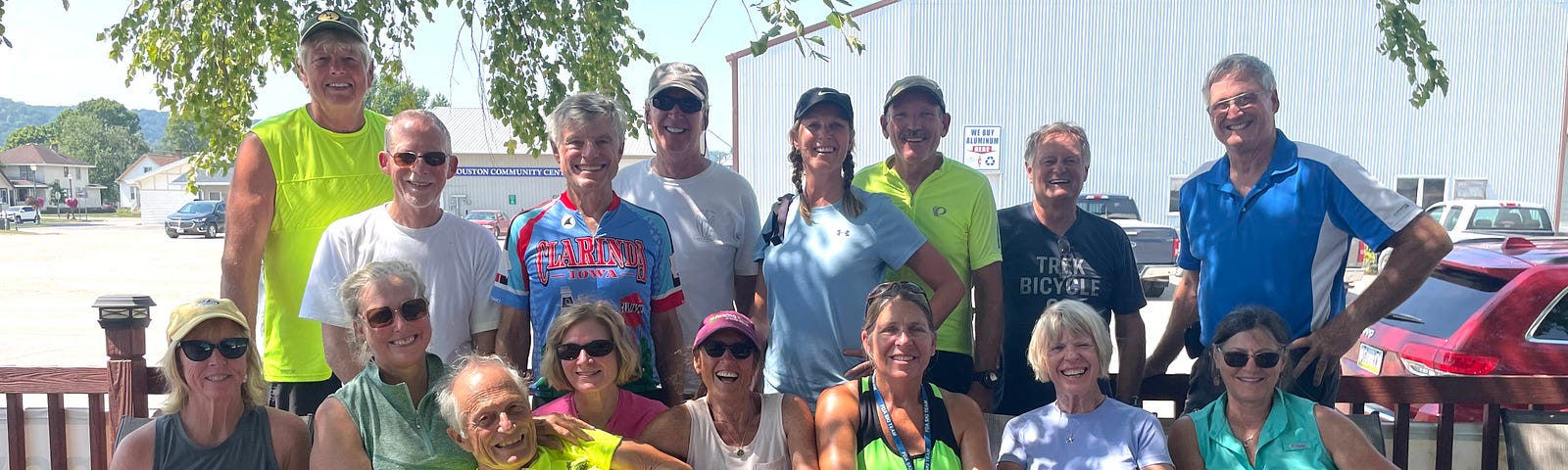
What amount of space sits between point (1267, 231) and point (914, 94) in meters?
1.31

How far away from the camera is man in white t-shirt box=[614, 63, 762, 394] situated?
3500 mm

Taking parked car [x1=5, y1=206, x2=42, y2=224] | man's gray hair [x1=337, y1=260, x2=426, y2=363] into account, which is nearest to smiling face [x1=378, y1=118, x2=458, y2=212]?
man's gray hair [x1=337, y1=260, x2=426, y2=363]

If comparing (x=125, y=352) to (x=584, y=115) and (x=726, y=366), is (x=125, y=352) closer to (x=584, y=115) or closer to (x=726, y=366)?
(x=584, y=115)

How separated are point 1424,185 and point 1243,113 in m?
23.5

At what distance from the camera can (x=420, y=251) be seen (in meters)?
3.01

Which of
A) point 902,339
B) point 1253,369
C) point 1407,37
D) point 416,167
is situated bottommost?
point 1253,369

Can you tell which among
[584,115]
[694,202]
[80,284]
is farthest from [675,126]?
[80,284]

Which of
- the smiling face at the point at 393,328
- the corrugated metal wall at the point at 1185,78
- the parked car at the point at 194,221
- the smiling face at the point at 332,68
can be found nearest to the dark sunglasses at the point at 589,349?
the smiling face at the point at 393,328

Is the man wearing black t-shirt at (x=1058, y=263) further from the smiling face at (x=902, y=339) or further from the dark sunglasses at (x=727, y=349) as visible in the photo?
the dark sunglasses at (x=727, y=349)

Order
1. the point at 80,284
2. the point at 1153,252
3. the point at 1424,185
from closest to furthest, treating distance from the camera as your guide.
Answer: the point at 1153,252 → the point at 80,284 → the point at 1424,185

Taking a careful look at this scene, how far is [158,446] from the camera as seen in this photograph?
2707mm

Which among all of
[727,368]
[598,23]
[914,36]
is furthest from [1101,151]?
[727,368]

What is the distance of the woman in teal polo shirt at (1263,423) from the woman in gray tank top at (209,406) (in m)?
2.79

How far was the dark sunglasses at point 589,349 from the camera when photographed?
2828mm
